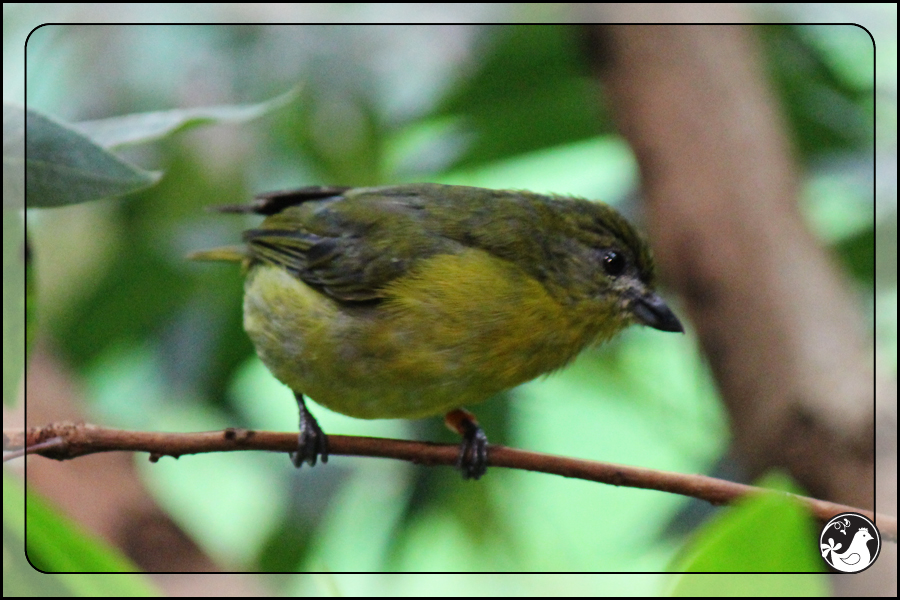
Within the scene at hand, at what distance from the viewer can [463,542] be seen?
1.57m

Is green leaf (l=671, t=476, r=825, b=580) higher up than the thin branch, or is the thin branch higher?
green leaf (l=671, t=476, r=825, b=580)

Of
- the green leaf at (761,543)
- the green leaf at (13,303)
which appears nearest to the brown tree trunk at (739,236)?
the green leaf at (761,543)

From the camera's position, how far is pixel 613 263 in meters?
1.41

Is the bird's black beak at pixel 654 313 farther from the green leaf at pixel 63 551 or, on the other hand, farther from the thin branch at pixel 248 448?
the green leaf at pixel 63 551

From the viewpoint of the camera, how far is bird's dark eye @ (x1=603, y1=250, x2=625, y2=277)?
4.62 feet

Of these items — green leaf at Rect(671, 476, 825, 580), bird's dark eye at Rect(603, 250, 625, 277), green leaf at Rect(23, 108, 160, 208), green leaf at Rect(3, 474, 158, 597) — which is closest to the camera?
green leaf at Rect(671, 476, 825, 580)

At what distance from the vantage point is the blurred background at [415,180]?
1.56 metres

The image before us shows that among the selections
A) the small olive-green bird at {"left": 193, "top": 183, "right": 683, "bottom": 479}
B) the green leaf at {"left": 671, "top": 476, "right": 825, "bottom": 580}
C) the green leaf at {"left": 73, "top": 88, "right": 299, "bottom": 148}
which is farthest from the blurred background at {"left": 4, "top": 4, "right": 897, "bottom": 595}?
the green leaf at {"left": 671, "top": 476, "right": 825, "bottom": 580}

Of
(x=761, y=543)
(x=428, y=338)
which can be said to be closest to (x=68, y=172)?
(x=428, y=338)

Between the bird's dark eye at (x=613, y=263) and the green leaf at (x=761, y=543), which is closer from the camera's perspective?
the green leaf at (x=761, y=543)

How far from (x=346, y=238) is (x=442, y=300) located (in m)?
0.27

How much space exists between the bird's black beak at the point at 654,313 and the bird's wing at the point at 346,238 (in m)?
0.31

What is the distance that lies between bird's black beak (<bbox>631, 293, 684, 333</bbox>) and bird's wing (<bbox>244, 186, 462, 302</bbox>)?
0.31 metres

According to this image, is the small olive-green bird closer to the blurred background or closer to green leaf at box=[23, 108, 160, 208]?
the blurred background
